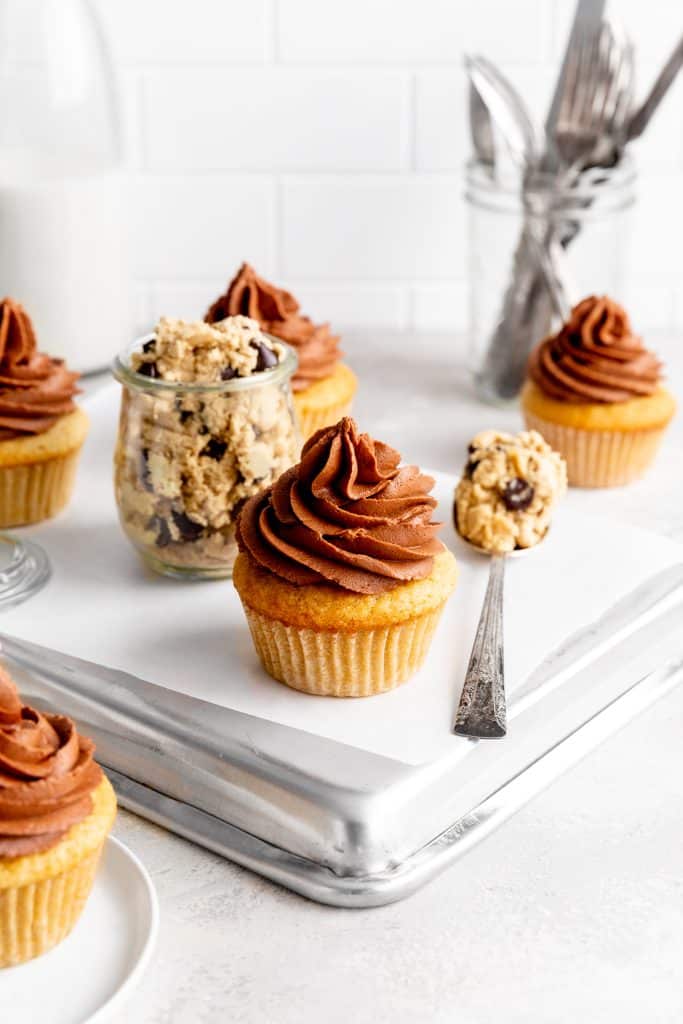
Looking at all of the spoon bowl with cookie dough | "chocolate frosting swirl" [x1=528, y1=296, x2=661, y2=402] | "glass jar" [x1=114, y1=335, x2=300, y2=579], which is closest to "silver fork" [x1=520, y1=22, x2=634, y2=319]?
"chocolate frosting swirl" [x1=528, y1=296, x2=661, y2=402]

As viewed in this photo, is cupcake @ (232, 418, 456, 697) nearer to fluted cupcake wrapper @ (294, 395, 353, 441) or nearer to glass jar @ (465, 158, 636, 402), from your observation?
fluted cupcake wrapper @ (294, 395, 353, 441)

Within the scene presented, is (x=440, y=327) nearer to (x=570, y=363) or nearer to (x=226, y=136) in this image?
(x=226, y=136)

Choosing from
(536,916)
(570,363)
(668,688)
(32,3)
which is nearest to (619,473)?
(570,363)

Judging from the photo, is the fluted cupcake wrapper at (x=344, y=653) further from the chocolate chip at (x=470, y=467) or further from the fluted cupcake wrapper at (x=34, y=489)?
the fluted cupcake wrapper at (x=34, y=489)

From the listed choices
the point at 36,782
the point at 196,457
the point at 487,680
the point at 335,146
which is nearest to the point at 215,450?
the point at 196,457

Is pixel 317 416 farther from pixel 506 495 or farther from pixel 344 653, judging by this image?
pixel 344 653

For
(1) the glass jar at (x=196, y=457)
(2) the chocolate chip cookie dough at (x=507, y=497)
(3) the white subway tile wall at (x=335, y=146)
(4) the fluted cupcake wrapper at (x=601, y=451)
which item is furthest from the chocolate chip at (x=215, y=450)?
(3) the white subway tile wall at (x=335, y=146)

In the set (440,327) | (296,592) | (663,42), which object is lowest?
(440,327)
